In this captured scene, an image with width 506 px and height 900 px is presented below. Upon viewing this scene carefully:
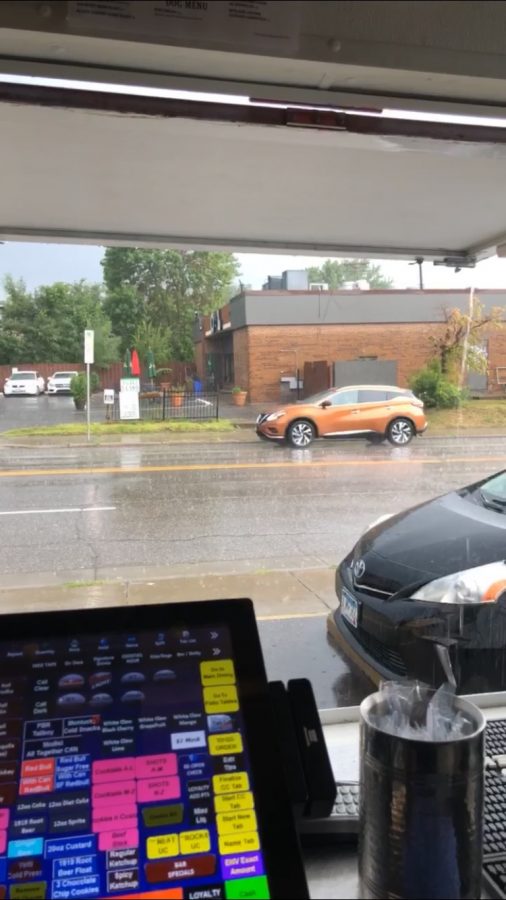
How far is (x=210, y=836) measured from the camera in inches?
36.5

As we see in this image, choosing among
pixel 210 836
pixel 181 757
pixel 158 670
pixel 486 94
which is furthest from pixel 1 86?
pixel 210 836

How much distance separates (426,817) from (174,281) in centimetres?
202

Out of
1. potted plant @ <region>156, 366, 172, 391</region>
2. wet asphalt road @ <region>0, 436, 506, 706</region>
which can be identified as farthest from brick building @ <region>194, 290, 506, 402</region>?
wet asphalt road @ <region>0, 436, 506, 706</region>

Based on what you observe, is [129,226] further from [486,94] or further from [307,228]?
[486,94]

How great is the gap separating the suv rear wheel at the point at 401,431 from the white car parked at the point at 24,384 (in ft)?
5.56

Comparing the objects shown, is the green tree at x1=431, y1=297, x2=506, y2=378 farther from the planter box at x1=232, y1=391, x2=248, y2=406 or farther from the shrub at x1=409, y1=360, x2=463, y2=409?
the planter box at x1=232, y1=391, x2=248, y2=406

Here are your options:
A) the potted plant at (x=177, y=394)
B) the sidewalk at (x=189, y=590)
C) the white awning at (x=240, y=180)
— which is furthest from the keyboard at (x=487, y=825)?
the sidewalk at (x=189, y=590)

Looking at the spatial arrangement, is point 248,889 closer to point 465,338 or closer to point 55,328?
point 55,328

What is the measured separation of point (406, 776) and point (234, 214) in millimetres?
1508

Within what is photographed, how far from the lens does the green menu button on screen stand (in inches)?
34.5

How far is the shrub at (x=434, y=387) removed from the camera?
322 centimetres

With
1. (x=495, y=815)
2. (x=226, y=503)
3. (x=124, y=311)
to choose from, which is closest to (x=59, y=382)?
(x=124, y=311)

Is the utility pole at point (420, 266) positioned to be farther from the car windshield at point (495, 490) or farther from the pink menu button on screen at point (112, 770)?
the pink menu button on screen at point (112, 770)

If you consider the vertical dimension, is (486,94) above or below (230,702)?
above
